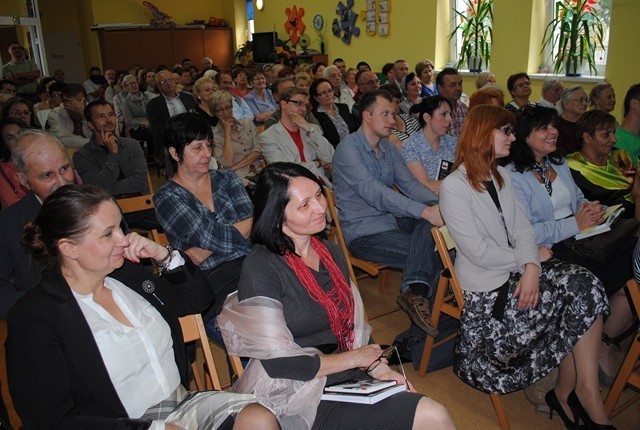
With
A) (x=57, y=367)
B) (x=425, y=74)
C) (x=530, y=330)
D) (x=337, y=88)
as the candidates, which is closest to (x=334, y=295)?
(x=57, y=367)

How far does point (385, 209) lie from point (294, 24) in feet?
34.4

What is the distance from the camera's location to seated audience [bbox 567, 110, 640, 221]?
10.5 ft

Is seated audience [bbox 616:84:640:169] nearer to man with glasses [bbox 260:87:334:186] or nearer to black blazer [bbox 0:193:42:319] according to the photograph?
man with glasses [bbox 260:87:334:186]

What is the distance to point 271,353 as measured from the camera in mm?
1587

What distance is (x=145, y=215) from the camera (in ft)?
12.3

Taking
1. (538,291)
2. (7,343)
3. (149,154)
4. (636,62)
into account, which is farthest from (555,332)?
(149,154)

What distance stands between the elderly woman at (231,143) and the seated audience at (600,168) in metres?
2.45

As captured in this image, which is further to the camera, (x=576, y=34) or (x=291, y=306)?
(x=576, y=34)

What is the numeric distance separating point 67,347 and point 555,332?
1954 mm

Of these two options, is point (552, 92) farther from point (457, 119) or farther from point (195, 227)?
point (195, 227)

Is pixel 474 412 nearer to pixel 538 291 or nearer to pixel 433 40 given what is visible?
pixel 538 291

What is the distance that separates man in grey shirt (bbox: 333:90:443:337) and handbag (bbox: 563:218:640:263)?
0.80m

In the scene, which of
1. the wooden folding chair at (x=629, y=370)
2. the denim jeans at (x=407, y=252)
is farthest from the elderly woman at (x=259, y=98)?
the wooden folding chair at (x=629, y=370)

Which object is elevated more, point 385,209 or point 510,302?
point 385,209
